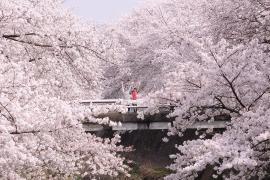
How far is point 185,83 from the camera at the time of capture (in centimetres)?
1005

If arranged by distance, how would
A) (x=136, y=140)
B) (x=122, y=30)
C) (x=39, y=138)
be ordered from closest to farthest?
(x=39, y=138) → (x=136, y=140) → (x=122, y=30)

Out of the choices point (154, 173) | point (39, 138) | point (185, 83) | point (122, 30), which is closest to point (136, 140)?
point (154, 173)

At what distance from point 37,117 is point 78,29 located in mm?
3928

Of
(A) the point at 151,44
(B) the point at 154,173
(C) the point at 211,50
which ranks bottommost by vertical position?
(B) the point at 154,173

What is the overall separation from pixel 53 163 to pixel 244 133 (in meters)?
3.05

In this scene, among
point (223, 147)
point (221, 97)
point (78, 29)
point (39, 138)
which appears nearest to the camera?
point (223, 147)

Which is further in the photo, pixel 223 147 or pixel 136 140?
pixel 136 140

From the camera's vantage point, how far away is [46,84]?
8594 mm

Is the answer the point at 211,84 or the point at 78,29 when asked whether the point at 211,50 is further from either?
the point at 78,29

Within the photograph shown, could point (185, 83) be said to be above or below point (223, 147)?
→ above

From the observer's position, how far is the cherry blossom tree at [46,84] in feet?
25.3

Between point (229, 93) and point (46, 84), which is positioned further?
point (229, 93)

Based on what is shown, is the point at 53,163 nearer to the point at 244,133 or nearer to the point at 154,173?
the point at 244,133

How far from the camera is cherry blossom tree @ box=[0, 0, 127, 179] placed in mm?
7703
